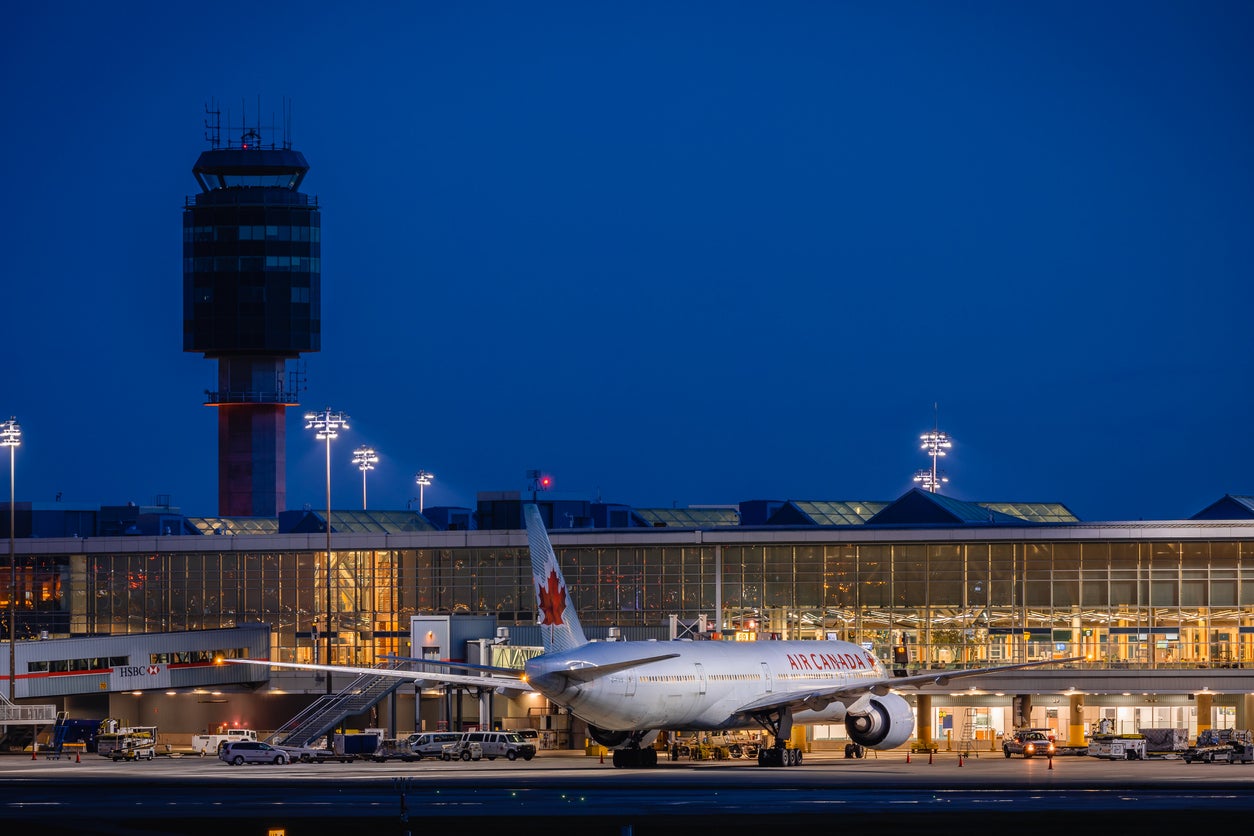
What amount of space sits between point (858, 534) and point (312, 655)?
3320 centimetres

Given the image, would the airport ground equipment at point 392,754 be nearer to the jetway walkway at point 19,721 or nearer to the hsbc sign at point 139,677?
the hsbc sign at point 139,677

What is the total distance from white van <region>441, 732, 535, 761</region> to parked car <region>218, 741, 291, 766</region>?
23.1ft

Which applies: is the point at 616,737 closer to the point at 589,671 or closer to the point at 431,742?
the point at 589,671

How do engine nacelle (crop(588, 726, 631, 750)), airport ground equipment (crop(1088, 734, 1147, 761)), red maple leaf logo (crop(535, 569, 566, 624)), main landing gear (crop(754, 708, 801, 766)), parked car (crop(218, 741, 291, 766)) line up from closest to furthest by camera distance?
red maple leaf logo (crop(535, 569, 566, 624))
engine nacelle (crop(588, 726, 631, 750))
main landing gear (crop(754, 708, 801, 766))
airport ground equipment (crop(1088, 734, 1147, 761))
parked car (crop(218, 741, 291, 766))

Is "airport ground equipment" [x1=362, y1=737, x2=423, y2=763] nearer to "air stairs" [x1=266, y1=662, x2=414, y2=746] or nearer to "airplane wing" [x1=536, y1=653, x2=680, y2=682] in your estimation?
"air stairs" [x1=266, y1=662, x2=414, y2=746]

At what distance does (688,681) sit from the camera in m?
70.4

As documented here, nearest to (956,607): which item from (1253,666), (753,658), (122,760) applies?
(1253,666)

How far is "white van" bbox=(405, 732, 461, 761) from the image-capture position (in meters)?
83.7

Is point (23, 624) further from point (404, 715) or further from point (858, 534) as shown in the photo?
point (858, 534)

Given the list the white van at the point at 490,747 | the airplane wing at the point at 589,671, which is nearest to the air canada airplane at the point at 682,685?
the airplane wing at the point at 589,671

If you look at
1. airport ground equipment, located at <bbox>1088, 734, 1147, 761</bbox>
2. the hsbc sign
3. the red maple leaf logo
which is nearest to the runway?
airport ground equipment, located at <bbox>1088, 734, 1147, 761</bbox>

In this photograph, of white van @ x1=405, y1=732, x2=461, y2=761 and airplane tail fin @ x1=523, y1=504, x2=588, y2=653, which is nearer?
airplane tail fin @ x1=523, y1=504, x2=588, y2=653

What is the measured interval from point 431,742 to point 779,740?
17.4 metres

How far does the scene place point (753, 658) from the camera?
244ft
